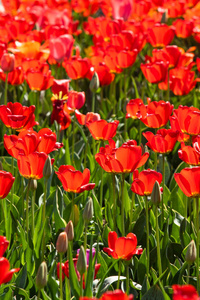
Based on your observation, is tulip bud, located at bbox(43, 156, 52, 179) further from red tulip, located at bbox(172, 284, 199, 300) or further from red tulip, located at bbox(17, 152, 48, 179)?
red tulip, located at bbox(172, 284, 199, 300)

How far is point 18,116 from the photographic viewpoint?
2225 mm

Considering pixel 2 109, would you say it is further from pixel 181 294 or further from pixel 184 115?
pixel 181 294

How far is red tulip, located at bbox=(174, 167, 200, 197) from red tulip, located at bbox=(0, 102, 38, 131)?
753 mm

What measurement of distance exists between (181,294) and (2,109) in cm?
142

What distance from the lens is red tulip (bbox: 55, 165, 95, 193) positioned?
1.87m

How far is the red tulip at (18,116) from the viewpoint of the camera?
223cm

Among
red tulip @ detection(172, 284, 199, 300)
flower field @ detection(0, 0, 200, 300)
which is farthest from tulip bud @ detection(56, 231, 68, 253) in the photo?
red tulip @ detection(172, 284, 199, 300)

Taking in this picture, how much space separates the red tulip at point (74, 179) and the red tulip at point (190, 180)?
11.7 inches

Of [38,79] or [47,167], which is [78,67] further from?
[47,167]

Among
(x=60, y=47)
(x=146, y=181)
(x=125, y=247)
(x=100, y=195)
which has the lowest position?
(x=100, y=195)

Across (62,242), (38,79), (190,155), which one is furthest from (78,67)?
(62,242)

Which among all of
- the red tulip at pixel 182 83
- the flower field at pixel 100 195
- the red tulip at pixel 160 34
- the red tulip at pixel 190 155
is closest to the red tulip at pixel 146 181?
the flower field at pixel 100 195

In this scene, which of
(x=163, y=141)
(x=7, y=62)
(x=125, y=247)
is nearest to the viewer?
(x=125, y=247)

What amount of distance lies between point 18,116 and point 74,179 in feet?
1.56
